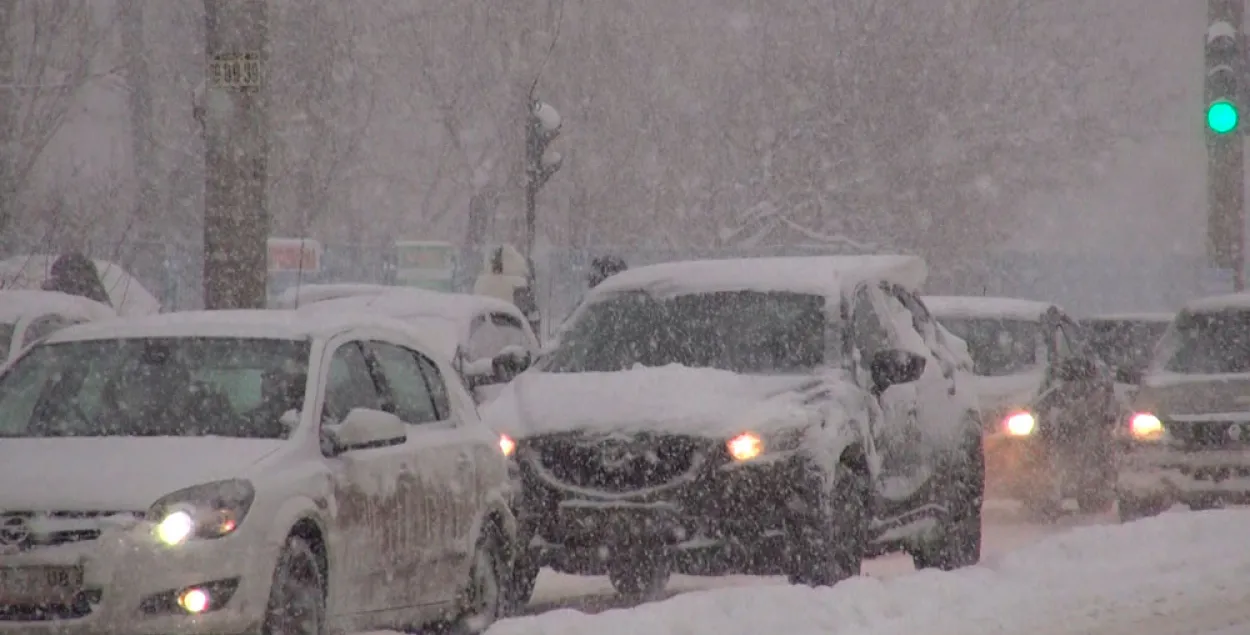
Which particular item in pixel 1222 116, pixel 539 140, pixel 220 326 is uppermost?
pixel 539 140

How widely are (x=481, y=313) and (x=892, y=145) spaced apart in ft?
82.1

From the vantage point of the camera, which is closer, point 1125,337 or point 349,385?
point 349,385

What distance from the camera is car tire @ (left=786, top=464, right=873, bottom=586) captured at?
1126cm

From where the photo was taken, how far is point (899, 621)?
10.5m

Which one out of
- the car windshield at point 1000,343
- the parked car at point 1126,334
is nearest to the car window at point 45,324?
the car windshield at point 1000,343

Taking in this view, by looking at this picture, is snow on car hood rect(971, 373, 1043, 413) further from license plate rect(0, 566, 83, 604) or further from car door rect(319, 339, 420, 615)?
license plate rect(0, 566, 83, 604)

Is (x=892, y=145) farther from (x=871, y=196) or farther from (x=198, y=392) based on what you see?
(x=198, y=392)

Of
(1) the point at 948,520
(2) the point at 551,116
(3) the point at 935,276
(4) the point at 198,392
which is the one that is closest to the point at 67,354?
(4) the point at 198,392

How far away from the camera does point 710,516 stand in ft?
36.9

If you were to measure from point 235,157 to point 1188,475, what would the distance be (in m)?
6.92

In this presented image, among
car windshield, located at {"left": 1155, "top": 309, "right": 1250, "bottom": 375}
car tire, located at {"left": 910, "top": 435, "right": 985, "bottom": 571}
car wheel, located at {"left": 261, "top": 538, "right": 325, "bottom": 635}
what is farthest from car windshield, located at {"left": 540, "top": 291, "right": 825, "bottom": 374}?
car windshield, located at {"left": 1155, "top": 309, "right": 1250, "bottom": 375}

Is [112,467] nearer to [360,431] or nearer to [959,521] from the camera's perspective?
[360,431]

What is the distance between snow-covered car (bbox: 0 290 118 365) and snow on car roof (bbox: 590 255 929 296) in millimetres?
5904

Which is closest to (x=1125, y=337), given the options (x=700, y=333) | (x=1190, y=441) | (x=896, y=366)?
(x=1190, y=441)
